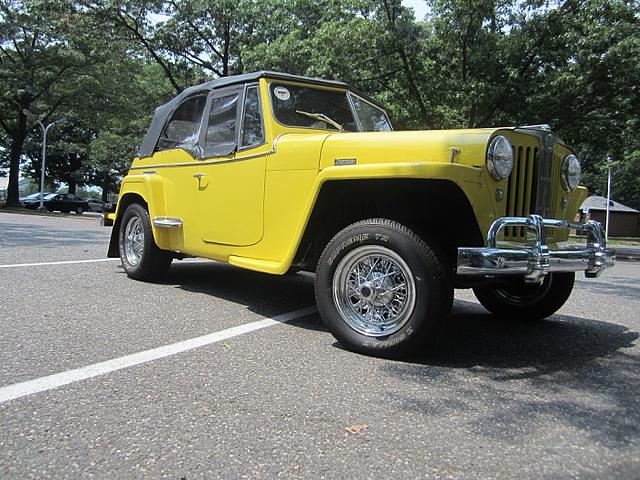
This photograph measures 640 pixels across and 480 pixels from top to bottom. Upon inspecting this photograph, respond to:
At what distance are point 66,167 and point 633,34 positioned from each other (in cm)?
4803

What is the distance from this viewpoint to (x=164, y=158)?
5887 mm

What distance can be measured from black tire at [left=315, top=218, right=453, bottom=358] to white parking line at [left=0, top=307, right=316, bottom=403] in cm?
78

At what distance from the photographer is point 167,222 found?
551 cm

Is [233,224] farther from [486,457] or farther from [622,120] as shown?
[622,120]

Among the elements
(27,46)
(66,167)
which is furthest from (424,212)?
(66,167)

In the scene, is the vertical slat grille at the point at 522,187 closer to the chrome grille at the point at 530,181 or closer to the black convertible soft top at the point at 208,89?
the chrome grille at the point at 530,181

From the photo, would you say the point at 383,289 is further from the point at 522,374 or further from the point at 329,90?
the point at 329,90

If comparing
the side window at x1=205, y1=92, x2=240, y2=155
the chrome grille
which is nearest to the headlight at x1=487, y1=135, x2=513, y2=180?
the chrome grille

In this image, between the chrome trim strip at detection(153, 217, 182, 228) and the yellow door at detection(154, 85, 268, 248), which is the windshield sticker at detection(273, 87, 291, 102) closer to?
the yellow door at detection(154, 85, 268, 248)

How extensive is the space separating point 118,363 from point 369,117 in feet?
11.2

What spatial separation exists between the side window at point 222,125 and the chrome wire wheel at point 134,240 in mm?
1589

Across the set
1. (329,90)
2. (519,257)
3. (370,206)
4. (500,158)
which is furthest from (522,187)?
(329,90)

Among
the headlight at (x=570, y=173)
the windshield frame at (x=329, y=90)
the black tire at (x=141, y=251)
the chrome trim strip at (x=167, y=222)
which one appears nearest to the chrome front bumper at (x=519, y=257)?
the headlight at (x=570, y=173)

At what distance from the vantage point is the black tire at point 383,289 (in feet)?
11.2
